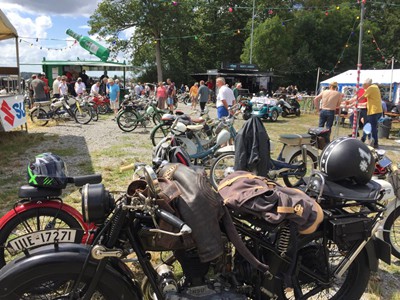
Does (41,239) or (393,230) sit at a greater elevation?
(41,239)

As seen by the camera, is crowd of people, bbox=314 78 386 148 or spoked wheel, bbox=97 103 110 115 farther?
spoked wheel, bbox=97 103 110 115

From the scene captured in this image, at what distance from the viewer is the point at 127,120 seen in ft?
38.1

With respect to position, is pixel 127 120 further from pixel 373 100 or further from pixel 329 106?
pixel 373 100

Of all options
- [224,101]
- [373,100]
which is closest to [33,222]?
[224,101]

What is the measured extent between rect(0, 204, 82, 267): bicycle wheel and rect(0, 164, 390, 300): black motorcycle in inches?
37.0

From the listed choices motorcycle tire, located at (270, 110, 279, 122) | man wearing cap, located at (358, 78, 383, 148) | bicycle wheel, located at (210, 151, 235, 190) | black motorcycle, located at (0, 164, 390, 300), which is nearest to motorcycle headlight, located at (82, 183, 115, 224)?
black motorcycle, located at (0, 164, 390, 300)

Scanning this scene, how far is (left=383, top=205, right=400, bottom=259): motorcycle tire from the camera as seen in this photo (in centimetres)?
337

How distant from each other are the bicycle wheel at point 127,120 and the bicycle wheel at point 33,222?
28.8 ft

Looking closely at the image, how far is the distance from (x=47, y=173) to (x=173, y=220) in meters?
1.33

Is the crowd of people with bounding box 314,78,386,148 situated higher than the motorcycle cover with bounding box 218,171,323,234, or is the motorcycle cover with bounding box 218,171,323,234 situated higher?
the crowd of people with bounding box 314,78,386,148

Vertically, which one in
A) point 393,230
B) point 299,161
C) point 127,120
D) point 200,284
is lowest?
point 393,230

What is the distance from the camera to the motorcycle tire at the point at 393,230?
3367mm

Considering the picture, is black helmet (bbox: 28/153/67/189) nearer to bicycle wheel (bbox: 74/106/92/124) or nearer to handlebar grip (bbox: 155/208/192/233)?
handlebar grip (bbox: 155/208/192/233)

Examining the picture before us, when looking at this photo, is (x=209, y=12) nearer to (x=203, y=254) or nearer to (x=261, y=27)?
(x=261, y=27)
